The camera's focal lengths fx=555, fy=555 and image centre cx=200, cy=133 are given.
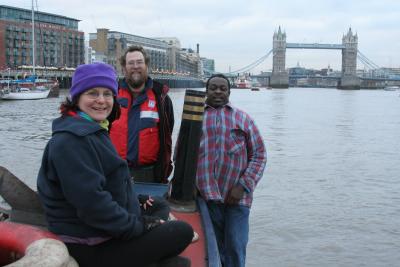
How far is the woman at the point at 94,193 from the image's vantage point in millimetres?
2320

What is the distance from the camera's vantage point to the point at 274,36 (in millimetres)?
176125

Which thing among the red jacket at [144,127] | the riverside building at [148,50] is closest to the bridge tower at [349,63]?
the riverside building at [148,50]

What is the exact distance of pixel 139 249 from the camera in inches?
100

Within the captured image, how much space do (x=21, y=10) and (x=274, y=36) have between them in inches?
3751

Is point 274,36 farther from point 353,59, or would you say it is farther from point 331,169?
point 331,169

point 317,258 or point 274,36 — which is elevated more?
point 274,36

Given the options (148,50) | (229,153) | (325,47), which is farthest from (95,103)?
(325,47)

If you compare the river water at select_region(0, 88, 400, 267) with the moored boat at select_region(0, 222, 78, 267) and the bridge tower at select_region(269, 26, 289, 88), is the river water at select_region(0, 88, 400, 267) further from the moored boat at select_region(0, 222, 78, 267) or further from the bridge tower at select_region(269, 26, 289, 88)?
the bridge tower at select_region(269, 26, 289, 88)

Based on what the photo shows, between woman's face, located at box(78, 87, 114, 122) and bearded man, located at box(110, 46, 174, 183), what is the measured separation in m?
1.72

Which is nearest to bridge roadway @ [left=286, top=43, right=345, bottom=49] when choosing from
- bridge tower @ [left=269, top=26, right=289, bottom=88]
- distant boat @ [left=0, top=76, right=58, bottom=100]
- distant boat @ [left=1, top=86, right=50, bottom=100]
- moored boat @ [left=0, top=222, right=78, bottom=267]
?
bridge tower @ [left=269, top=26, right=289, bottom=88]

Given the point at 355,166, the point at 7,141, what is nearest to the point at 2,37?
the point at 7,141

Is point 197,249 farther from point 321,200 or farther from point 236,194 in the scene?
point 321,200

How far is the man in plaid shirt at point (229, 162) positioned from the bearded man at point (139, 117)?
47 centimetres

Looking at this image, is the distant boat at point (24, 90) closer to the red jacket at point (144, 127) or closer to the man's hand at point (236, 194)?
the red jacket at point (144, 127)
